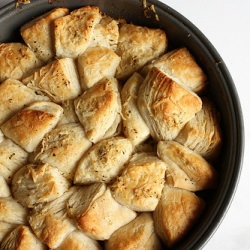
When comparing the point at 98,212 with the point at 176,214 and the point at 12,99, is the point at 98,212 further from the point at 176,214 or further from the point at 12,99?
the point at 12,99

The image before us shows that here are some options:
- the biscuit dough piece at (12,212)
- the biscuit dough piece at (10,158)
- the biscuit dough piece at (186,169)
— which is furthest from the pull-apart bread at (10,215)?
the biscuit dough piece at (186,169)

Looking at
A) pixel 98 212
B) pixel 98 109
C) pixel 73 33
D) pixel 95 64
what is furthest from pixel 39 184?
pixel 73 33

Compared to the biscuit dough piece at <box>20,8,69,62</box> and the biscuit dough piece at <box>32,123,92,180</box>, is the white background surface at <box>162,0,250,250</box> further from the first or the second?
the biscuit dough piece at <box>32,123,92,180</box>

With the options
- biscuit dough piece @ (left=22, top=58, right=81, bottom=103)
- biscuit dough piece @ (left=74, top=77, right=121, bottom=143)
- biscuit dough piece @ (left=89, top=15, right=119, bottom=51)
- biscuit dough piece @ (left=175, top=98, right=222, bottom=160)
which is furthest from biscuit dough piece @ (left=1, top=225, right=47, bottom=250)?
biscuit dough piece @ (left=89, top=15, right=119, bottom=51)

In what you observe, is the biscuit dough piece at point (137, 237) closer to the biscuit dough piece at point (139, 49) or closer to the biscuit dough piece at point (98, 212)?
the biscuit dough piece at point (98, 212)

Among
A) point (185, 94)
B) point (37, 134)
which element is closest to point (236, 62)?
point (185, 94)

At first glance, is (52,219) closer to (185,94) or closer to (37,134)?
(37,134)
